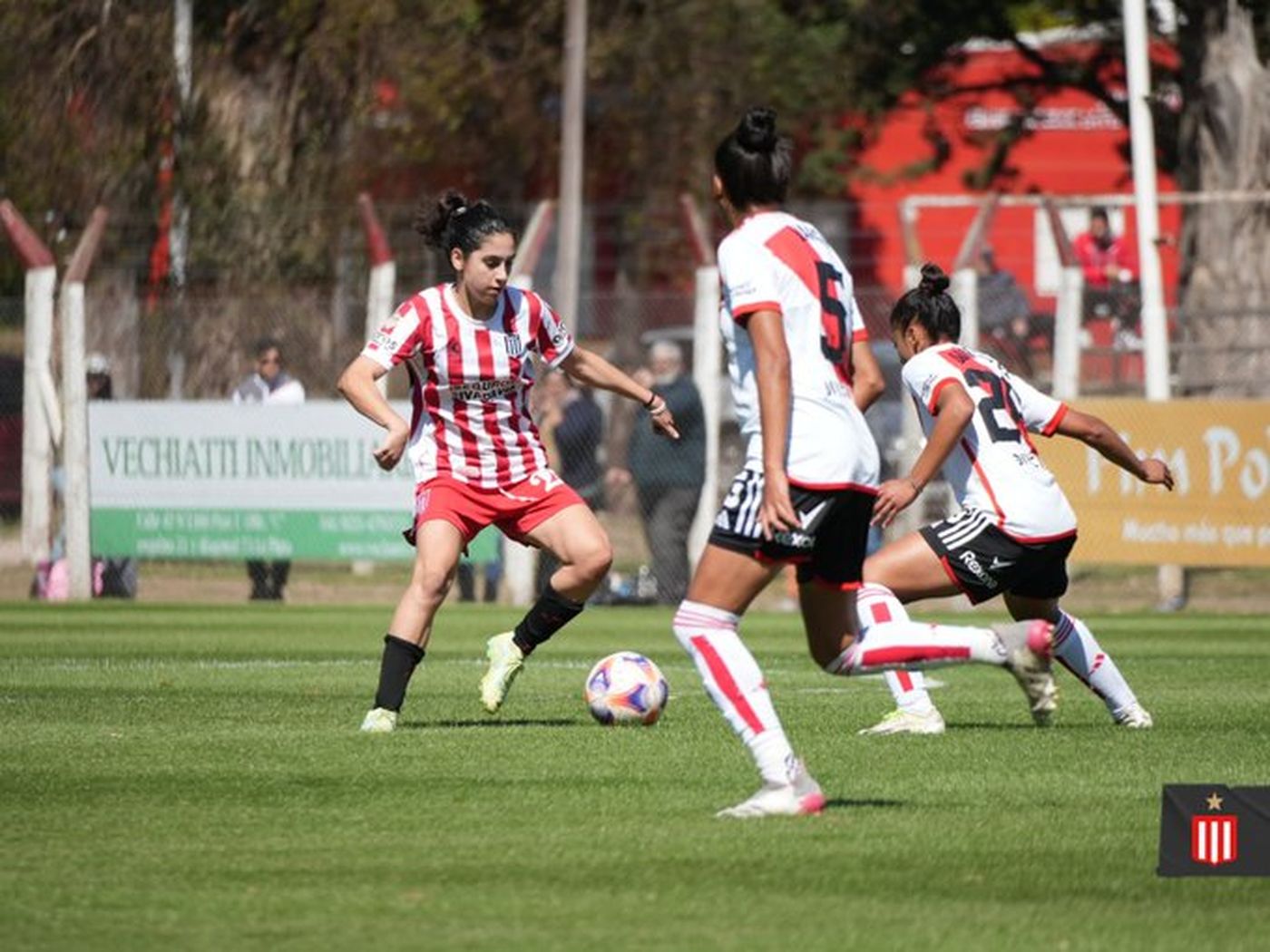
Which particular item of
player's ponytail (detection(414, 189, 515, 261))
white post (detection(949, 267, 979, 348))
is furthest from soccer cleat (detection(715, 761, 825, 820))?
white post (detection(949, 267, 979, 348))

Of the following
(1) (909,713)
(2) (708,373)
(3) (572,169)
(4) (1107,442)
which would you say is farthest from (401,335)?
(3) (572,169)

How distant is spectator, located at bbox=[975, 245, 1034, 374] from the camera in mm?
25328

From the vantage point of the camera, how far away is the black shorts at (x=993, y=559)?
11000 millimetres

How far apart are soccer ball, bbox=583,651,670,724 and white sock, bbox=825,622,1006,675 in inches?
110

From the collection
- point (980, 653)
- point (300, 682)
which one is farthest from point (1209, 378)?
point (980, 653)

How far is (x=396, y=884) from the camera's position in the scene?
6.82 metres

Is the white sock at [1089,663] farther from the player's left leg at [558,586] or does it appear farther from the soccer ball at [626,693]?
the player's left leg at [558,586]

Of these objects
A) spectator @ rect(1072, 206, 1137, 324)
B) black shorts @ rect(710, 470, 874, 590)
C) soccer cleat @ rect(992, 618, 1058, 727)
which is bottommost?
soccer cleat @ rect(992, 618, 1058, 727)

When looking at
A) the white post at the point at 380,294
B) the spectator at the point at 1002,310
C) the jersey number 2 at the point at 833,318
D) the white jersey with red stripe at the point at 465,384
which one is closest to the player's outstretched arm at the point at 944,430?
the white jersey with red stripe at the point at 465,384

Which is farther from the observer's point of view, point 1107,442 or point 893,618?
point 1107,442

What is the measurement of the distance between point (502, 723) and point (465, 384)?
1357 millimetres

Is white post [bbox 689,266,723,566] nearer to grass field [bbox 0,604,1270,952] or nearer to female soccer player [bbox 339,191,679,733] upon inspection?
grass field [bbox 0,604,1270,952]

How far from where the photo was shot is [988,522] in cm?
1102

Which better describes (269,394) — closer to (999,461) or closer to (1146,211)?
(1146,211)
